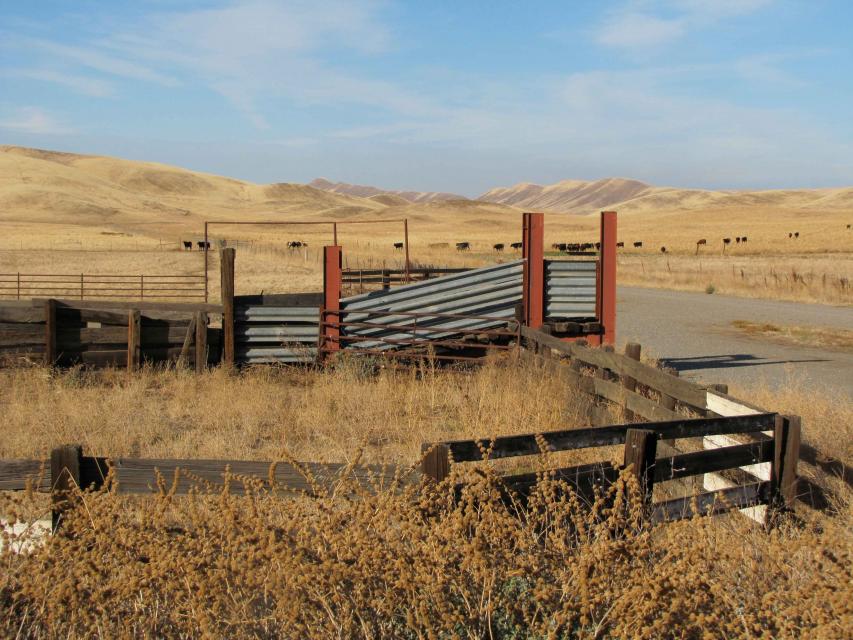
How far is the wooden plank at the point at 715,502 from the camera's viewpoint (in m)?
4.74

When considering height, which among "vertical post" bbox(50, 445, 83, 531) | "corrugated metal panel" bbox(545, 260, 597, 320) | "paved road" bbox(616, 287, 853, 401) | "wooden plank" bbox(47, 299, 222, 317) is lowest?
"paved road" bbox(616, 287, 853, 401)

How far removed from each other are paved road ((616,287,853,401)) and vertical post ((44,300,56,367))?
30.2 feet

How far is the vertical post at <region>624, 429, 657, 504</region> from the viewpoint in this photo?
15.0 ft

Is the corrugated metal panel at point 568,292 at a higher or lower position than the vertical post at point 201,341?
higher

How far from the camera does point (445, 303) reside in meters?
11.6

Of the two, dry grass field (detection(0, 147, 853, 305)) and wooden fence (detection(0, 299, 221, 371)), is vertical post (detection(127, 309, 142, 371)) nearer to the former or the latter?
wooden fence (detection(0, 299, 221, 371))

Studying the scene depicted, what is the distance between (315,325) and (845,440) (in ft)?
23.6

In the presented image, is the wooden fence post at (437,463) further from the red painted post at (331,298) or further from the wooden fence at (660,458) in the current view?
the red painted post at (331,298)

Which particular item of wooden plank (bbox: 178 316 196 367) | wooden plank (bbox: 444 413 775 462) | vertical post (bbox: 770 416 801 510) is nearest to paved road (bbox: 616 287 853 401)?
vertical post (bbox: 770 416 801 510)

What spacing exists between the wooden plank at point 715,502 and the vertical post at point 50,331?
8.90m

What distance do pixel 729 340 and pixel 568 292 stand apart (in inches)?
245

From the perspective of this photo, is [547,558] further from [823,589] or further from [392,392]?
[392,392]

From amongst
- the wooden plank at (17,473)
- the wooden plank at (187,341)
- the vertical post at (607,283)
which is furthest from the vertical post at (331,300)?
the wooden plank at (17,473)

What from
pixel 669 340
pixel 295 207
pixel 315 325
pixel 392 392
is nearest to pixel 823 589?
pixel 392 392
